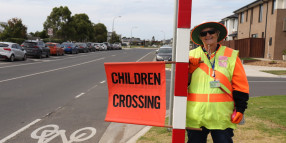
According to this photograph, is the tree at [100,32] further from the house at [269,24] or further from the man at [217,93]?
the man at [217,93]

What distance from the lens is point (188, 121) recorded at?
2.78 metres

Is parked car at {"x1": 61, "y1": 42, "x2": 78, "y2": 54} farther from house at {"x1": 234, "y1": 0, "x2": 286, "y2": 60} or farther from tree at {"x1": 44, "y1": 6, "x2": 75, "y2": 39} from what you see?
house at {"x1": 234, "y1": 0, "x2": 286, "y2": 60}

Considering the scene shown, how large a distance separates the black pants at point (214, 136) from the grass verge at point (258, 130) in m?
1.87

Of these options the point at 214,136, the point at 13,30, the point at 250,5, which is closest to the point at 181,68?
the point at 214,136

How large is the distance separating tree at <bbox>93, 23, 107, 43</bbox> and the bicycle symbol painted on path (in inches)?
3232

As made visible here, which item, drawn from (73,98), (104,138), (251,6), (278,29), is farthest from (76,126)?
(251,6)

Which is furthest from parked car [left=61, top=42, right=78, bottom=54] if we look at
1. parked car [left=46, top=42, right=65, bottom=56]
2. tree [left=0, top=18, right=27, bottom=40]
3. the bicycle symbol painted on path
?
the bicycle symbol painted on path

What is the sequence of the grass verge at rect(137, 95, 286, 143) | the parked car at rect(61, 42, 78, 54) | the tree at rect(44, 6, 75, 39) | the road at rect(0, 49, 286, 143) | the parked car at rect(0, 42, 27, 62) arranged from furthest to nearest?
the tree at rect(44, 6, 75, 39), the parked car at rect(61, 42, 78, 54), the parked car at rect(0, 42, 27, 62), the road at rect(0, 49, 286, 143), the grass verge at rect(137, 95, 286, 143)

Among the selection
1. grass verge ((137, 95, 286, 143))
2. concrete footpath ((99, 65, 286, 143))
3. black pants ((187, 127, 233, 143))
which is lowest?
concrete footpath ((99, 65, 286, 143))

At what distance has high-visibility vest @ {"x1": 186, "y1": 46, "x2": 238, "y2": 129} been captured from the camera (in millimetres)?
2654

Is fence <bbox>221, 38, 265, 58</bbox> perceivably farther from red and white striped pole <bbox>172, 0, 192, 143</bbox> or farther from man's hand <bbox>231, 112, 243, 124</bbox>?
red and white striped pole <bbox>172, 0, 192, 143</bbox>

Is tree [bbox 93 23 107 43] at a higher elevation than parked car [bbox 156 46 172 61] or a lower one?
higher

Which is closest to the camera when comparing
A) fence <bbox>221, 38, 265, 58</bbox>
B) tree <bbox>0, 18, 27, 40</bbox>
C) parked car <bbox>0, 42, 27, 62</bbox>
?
parked car <bbox>0, 42, 27, 62</bbox>

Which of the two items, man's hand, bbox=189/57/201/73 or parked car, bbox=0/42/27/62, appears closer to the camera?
man's hand, bbox=189/57/201/73
